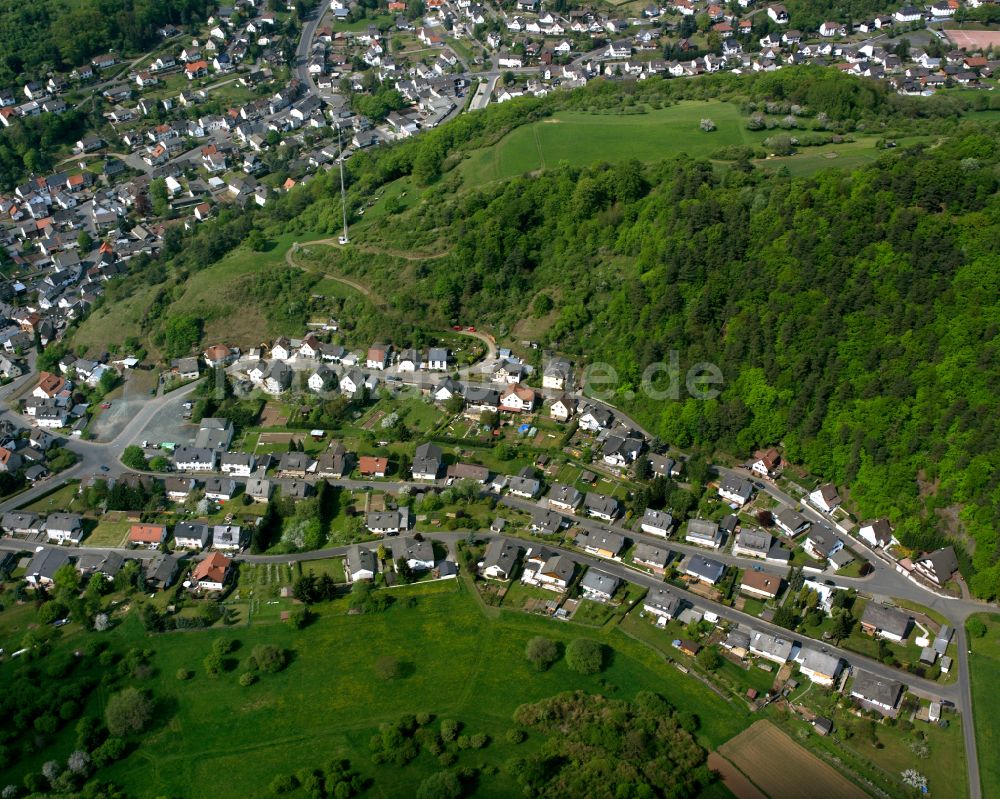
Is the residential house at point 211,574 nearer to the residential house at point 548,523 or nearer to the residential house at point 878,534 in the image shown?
the residential house at point 548,523

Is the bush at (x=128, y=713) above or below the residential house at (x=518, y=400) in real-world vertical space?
below

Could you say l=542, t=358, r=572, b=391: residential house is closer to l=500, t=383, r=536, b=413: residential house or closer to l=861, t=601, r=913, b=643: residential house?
l=500, t=383, r=536, b=413: residential house

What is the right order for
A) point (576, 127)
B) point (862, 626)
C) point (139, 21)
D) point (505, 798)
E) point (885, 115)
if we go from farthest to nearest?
point (139, 21) → point (576, 127) → point (885, 115) → point (862, 626) → point (505, 798)

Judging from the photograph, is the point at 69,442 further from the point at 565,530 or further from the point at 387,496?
the point at 565,530

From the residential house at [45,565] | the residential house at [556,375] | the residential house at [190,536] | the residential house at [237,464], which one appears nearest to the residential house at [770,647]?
the residential house at [556,375]

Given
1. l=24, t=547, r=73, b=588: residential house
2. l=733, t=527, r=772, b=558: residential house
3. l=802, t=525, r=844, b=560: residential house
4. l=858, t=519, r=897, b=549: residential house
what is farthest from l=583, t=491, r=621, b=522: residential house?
l=24, t=547, r=73, b=588: residential house

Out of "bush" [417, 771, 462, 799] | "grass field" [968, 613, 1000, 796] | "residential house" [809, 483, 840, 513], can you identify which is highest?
"residential house" [809, 483, 840, 513]

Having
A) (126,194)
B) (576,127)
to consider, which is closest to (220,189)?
(126,194)
